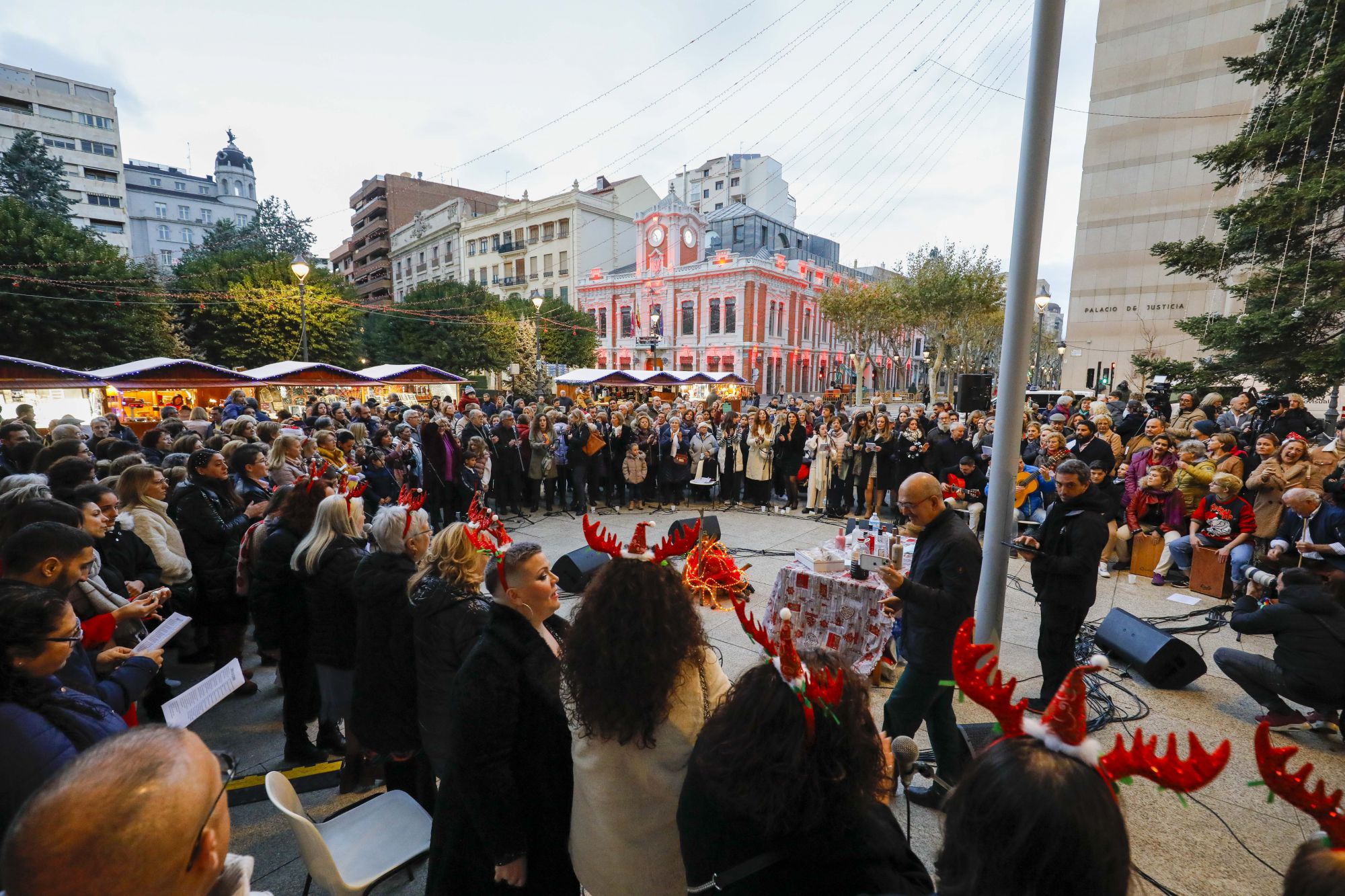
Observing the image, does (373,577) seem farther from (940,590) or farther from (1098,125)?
(1098,125)

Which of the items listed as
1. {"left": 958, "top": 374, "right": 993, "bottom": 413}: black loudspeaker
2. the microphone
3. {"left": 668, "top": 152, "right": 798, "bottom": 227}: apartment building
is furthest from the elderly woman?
{"left": 668, "top": 152, "right": 798, "bottom": 227}: apartment building

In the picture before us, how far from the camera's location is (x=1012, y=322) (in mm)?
4051

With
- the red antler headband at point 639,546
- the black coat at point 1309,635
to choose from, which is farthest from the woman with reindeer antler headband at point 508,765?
the black coat at point 1309,635

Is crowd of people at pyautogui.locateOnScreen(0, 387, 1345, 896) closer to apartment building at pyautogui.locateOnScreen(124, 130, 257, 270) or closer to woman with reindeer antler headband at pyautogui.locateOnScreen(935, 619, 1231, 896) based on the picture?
woman with reindeer antler headband at pyautogui.locateOnScreen(935, 619, 1231, 896)

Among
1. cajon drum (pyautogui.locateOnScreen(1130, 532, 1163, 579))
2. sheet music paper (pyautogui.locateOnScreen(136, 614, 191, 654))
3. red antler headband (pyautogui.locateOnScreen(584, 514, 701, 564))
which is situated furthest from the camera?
cajon drum (pyautogui.locateOnScreen(1130, 532, 1163, 579))

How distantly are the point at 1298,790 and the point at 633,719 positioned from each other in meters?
1.65

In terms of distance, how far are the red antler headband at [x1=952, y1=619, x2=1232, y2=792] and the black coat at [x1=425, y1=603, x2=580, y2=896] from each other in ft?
4.59

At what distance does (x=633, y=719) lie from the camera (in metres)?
1.78

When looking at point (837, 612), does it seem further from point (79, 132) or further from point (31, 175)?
point (79, 132)

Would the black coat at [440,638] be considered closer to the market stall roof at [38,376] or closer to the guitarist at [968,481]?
the guitarist at [968,481]

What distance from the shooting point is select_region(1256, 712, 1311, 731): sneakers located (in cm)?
408

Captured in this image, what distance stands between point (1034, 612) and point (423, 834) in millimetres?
6272

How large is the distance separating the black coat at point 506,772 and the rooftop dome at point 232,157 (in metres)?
100

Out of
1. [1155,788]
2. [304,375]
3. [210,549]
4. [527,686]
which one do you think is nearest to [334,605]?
[527,686]
